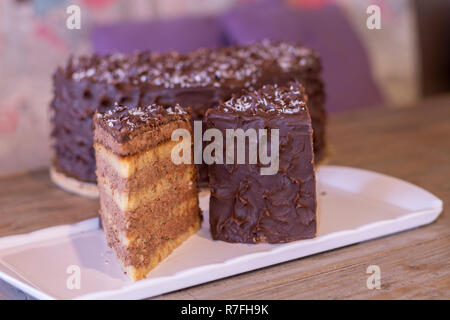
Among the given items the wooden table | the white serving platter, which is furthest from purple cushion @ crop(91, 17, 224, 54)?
the white serving platter

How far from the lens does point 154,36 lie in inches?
115

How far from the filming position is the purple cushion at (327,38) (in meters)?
3.04

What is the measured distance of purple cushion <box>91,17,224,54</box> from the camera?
2879 mm

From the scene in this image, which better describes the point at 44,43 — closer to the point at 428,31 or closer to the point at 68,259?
the point at 68,259

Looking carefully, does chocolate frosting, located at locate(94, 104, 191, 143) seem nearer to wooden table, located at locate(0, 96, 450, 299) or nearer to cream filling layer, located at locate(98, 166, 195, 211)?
cream filling layer, located at locate(98, 166, 195, 211)

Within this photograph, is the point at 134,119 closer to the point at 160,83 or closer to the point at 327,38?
the point at 160,83

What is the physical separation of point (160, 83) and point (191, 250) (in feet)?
1.77

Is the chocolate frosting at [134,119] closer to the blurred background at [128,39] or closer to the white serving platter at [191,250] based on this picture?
the white serving platter at [191,250]

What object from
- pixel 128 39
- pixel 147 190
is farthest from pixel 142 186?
pixel 128 39

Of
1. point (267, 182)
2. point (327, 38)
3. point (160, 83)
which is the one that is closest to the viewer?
point (267, 182)

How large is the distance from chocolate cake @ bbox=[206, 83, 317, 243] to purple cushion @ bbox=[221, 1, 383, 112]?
5.55 ft

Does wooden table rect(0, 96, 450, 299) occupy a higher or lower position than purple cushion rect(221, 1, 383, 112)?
lower

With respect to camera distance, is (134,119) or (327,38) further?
(327,38)
